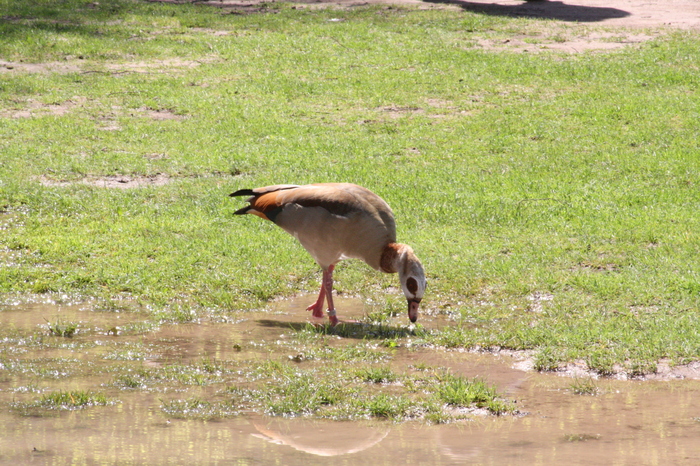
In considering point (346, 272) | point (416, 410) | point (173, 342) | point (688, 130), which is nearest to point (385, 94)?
point (688, 130)

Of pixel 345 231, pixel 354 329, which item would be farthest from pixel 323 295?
pixel 345 231

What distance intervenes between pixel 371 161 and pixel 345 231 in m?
5.06

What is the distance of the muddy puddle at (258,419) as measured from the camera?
4734mm

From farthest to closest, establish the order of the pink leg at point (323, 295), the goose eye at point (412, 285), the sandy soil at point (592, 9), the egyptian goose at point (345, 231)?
the sandy soil at point (592, 9) < the pink leg at point (323, 295) < the egyptian goose at point (345, 231) < the goose eye at point (412, 285)

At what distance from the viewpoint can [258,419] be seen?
17.4 ft

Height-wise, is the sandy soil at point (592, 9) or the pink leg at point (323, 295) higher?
the sandy soil at point (592, 9)

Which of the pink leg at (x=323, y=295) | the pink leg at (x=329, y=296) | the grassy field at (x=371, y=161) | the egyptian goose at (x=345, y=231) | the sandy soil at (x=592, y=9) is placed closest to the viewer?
the egyptian goose at (x=345, y=231)

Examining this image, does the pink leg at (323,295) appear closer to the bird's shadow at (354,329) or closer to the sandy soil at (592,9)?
the bird's shadow at (354,329)

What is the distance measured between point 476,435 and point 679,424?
4.11 ft

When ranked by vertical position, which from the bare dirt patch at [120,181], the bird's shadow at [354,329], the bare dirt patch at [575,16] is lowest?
the bird's shadow at [354,329]

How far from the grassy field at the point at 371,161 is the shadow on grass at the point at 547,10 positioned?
3.28ft

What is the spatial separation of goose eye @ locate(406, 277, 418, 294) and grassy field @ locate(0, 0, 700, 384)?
434mm

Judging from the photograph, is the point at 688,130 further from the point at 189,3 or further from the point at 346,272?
the point at 189,3

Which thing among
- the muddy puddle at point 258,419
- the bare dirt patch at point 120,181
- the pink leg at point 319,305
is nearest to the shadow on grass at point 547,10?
the bare dirt patch at point 120,181
